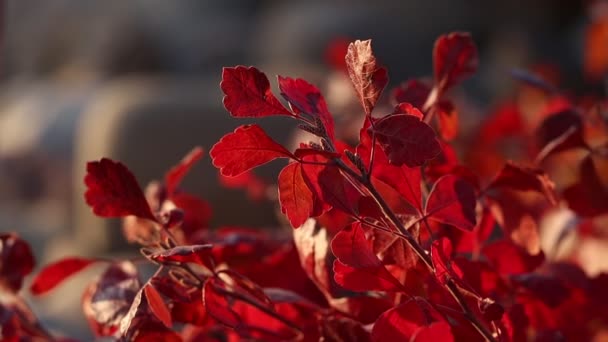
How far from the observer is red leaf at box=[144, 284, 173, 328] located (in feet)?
1.16

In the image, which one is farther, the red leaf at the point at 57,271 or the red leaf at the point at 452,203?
the red leaf at the point at 57,271

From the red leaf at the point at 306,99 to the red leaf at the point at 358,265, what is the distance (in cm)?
4

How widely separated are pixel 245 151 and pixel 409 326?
104 mm

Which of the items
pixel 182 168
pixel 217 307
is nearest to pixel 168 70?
pixel 182 168

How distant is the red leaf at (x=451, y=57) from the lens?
431 millimetres

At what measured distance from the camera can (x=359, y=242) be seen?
1.13 feet

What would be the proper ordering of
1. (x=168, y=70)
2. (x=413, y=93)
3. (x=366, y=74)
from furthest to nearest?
(x=168, y=70), (x=413, y=93), (x=366, y=74)

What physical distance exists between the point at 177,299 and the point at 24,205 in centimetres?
242

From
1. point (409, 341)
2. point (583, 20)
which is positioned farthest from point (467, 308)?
A: point (583, 20)

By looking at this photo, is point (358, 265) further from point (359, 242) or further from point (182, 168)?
point (182, 168)

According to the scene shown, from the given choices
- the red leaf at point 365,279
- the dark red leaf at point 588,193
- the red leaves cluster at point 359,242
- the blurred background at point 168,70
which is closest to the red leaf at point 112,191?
the red leaves cluster at point 359,242

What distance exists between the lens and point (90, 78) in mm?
3250

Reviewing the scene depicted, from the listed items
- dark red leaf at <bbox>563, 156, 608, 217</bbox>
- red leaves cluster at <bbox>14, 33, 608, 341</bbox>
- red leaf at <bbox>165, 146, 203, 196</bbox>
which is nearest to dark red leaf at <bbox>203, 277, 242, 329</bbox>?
red leaves cluster at <bbox>14, 33, 608, 341</bbox>

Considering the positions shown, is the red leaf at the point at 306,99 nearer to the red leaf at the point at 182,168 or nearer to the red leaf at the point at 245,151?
the red leaf at the point at 245,151
